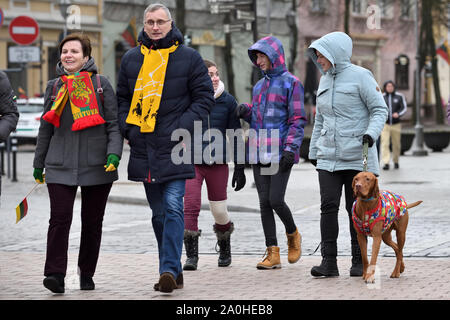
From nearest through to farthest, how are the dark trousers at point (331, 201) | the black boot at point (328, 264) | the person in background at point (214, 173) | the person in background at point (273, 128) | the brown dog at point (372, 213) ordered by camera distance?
the brown dog at point (372, 213)
the black boot at point (328, 264)
the dark trousers at point (331, 201)
the person in background at point (273, 128)
the person in background at point (214, 173)

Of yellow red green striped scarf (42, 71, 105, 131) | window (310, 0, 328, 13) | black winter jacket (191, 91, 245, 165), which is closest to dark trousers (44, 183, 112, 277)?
yellow red green striped scarf (42, 71, 105, 131)

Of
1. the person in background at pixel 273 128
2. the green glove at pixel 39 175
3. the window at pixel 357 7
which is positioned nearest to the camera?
the green glove at pixel 39 175

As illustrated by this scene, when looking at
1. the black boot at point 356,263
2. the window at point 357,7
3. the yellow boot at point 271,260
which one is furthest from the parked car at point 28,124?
the window at point 357,7

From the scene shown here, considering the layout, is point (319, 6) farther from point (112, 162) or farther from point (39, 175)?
point (112, 162)

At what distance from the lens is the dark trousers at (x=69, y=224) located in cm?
763

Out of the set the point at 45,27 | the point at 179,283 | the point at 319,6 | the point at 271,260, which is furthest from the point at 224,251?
the point at 319,6

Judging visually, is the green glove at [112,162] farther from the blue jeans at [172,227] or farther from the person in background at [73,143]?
the blue jeans at [172,227]

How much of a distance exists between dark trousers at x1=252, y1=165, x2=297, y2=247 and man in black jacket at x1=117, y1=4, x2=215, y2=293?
1494 mm

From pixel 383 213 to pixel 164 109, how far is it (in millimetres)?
1795

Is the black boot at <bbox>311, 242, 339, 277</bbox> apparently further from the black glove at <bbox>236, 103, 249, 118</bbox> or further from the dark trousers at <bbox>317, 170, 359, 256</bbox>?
the black glove at <bbox>236, 103, 249, 118</bbox>

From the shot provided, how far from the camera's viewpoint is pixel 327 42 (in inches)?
336

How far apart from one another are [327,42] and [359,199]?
51.7 inches

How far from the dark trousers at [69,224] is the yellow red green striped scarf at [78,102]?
18.3 inches
